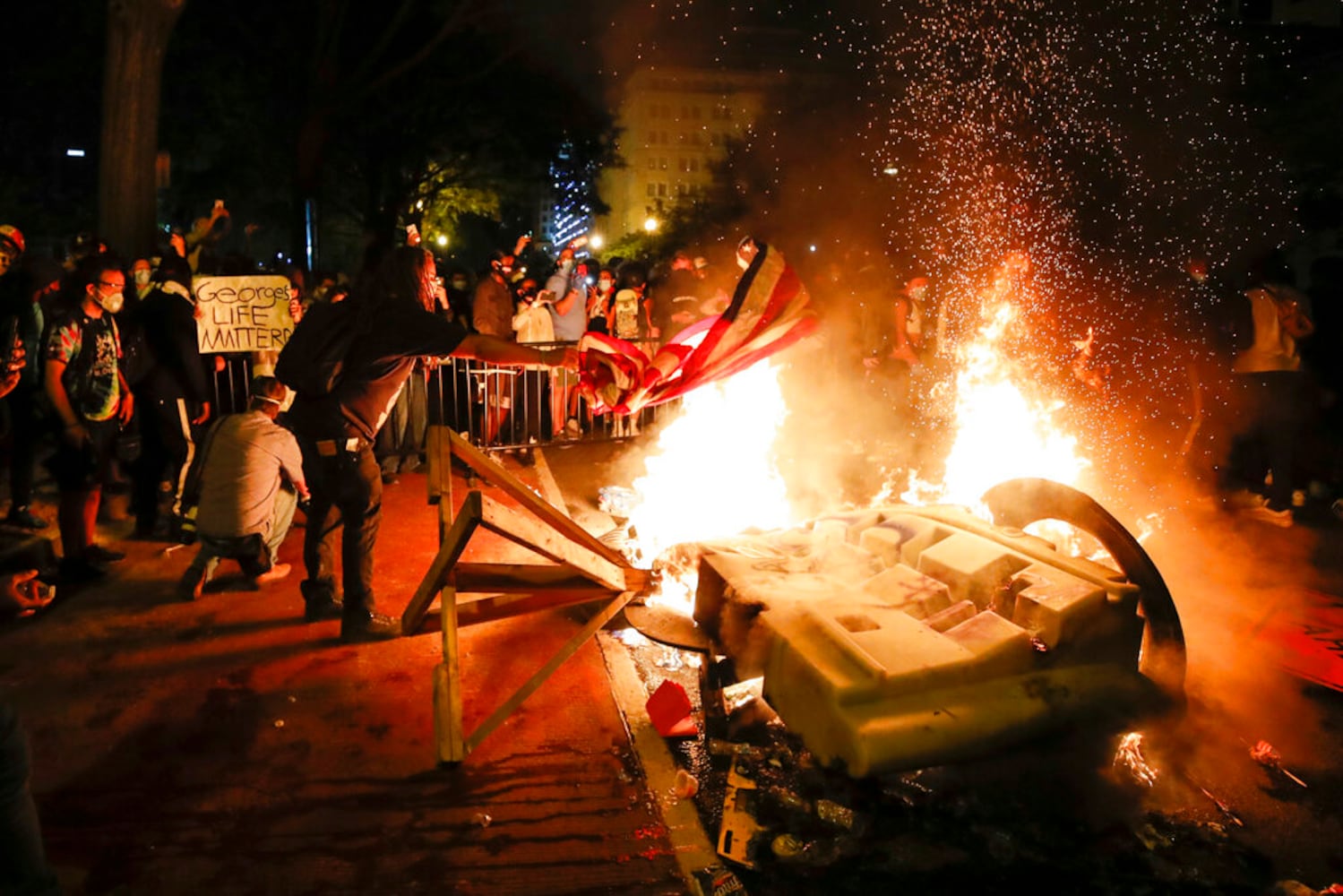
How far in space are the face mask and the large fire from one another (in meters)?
4.18

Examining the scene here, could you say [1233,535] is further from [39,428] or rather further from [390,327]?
[39,428]

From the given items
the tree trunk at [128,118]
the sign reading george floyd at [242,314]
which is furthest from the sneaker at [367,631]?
the tree trunk at [128,118]

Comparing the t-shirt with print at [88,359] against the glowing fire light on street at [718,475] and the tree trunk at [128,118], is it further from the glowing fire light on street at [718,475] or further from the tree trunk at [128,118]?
the tree trunk at [128,118]

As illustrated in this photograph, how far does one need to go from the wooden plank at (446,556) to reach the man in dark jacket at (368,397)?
1.11m

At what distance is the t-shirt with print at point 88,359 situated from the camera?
230 inches

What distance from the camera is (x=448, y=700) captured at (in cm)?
378

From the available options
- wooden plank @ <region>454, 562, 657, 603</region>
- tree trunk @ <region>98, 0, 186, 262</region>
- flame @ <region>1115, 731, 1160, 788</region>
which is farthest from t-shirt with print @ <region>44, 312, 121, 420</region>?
flame @ <region>1115, 731, 1160, 788</region>

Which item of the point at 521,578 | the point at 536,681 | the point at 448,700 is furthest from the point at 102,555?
the point at 536,681

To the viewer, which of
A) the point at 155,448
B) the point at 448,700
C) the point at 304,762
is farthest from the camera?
the point at 155,448

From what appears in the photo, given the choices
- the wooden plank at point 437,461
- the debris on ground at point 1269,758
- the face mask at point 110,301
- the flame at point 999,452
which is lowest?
the debris on ground at point 1269,758

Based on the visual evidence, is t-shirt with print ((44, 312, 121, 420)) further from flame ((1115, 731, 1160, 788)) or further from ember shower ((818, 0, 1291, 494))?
ember shower ((818, 0, 1291, 494))

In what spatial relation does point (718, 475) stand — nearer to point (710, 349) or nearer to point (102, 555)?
point (710, 349)

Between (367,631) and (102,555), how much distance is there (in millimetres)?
2727

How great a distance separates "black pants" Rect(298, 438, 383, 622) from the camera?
5.06 meters
